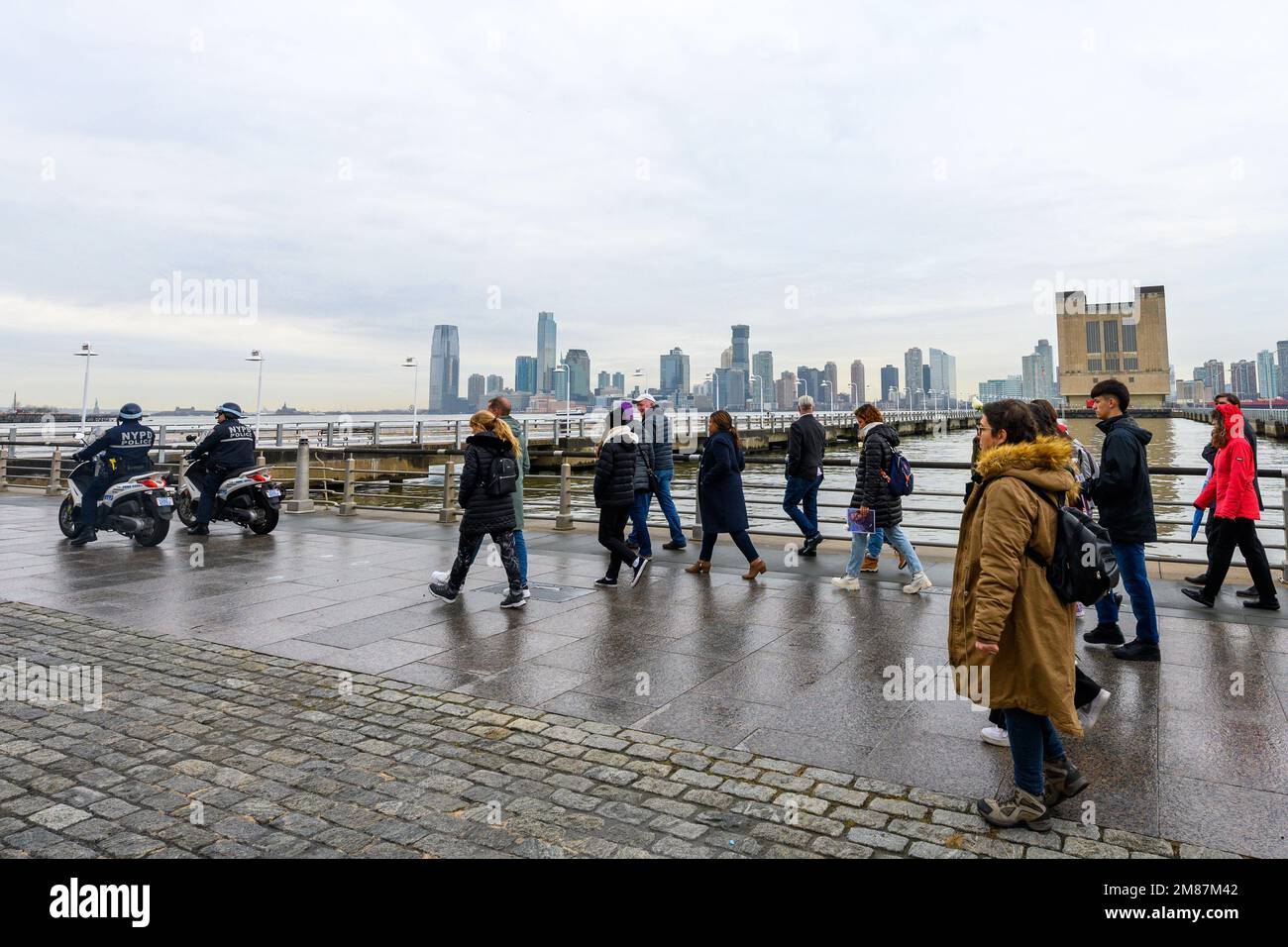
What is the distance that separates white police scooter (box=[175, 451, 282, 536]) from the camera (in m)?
12.5

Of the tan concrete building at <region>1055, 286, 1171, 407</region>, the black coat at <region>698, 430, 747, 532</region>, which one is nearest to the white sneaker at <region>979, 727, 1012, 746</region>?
the black coat at <region>698, 430, 747, 532</region>

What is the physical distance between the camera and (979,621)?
3.34 meters

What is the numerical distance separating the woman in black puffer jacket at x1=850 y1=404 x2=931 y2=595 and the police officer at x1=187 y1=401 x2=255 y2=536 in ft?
29.7

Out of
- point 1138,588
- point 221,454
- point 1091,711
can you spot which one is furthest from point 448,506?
point 1091,711

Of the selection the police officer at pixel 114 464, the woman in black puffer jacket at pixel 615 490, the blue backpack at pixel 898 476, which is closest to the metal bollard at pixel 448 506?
the police officer at pixel 114 464

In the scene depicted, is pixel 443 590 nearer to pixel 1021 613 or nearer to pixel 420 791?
pixel 420 791

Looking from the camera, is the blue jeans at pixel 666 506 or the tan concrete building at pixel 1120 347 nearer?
the blue jeans at pixel 666 506

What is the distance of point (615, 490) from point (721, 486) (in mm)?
1344

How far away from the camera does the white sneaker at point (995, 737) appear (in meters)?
4.33

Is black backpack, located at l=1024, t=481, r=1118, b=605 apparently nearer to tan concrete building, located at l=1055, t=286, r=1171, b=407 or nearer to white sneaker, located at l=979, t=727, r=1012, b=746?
white sneaker, located at l=979, t=727, r=1012, b=746

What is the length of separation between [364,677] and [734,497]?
4704 millimetres

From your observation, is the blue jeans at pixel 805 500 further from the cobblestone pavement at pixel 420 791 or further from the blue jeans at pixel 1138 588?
the cobblestone pavement at pixel 420 791

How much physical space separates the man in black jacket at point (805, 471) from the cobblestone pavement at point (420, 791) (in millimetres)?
6226
